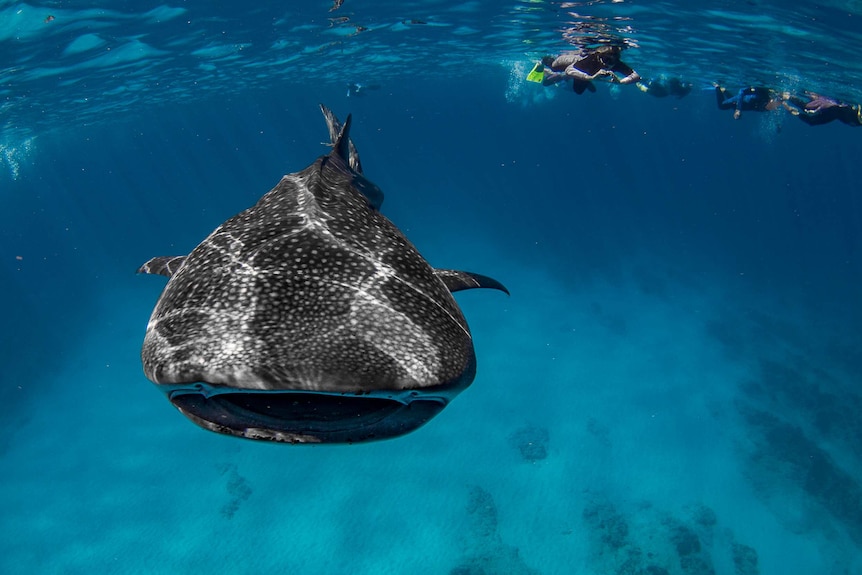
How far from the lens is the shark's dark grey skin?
6.95ft

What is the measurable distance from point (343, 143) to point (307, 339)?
3.75 metres

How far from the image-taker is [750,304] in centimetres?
3431

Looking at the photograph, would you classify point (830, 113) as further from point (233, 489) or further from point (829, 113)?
point (233, 489)

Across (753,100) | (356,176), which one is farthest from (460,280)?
(753,100)

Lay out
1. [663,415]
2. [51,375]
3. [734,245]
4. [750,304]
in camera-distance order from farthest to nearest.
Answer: [734,245] < [750,304] < [51,375] < [663,415]

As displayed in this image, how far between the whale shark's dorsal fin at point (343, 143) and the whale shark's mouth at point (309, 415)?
339 centimetres

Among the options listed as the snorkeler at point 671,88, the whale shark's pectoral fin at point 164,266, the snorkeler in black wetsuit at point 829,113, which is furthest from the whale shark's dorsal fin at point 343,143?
the snorkeler at point 671,88

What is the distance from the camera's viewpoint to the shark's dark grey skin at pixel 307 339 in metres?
2.12

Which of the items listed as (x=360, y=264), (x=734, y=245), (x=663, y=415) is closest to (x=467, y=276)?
(x=360, y=264)

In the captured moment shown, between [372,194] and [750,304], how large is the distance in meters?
36.9

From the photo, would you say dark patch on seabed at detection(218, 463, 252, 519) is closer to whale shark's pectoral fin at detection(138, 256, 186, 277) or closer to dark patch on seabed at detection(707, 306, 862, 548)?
whale shark's pectoral fin at detection(138, 256, 186, 277)

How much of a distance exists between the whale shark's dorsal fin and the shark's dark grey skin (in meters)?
2.45

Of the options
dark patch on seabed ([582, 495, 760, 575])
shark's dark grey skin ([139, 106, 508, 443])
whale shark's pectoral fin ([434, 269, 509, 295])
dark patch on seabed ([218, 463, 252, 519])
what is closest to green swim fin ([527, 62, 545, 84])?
dark patch on seabed ([582, 495, 760, 575])

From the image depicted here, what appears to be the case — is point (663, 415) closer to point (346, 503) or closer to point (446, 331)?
point (346, 503)
